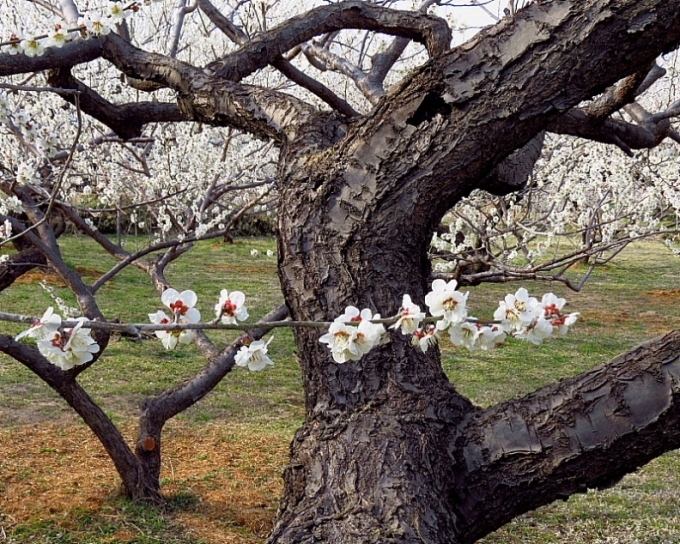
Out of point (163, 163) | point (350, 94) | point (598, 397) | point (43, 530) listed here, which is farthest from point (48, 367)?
point (350, 94)

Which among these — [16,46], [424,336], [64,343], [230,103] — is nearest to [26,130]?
[16,46]

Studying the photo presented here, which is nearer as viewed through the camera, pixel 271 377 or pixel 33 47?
pixel 33 47

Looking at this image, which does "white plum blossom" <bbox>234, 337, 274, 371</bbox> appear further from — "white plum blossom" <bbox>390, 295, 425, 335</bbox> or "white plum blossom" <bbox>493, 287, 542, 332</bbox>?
"white plum blossom" <bbox>493, 287, 542, 332</bbox>

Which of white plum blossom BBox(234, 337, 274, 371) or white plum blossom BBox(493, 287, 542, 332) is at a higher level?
white plum blossom BBox(493, 287, 542, 332)

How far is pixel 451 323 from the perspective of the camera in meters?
1.16

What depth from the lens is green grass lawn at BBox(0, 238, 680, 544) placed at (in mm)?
3436

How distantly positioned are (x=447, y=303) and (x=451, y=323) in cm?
3

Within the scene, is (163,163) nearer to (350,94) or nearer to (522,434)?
(350,94)

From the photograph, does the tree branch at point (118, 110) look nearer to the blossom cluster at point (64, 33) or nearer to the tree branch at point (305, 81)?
the blossom cluster at point (64, 33)

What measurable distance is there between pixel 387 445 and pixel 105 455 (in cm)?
298

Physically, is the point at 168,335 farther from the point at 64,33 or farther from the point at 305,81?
the point at 305,81

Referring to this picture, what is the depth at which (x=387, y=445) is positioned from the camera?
1.62 meters

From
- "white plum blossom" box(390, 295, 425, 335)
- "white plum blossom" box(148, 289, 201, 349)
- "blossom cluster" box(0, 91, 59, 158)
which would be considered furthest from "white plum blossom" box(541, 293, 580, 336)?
"blossom cluster" box(0, 91, 59, 158)

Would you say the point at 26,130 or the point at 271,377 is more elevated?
the point at 26,130
